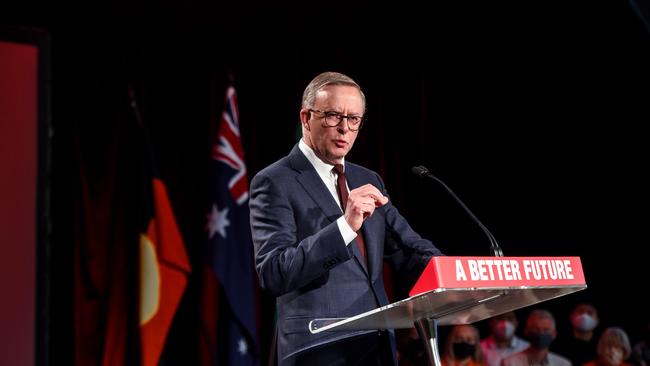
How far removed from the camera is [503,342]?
492 centimetres

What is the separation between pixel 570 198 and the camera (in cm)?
492

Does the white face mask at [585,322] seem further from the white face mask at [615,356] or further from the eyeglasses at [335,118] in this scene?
the eyeglasses at [335,118]

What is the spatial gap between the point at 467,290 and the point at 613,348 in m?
3.66

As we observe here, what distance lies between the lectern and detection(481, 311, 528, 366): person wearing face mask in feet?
10.7

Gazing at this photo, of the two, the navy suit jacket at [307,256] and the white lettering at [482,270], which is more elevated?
the navy suit jacket at [307,256]

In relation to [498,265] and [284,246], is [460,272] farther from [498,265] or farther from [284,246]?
[284,246]

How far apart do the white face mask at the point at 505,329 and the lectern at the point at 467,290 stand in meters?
3.26

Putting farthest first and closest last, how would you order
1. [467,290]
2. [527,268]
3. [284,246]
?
1. [284,246]
2. [527,268]
3. [467,290]

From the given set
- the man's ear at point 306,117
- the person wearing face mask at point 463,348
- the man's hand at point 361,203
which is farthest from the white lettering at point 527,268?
the person wearing face mask at point 463,348

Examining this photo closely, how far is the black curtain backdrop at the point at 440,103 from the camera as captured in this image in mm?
4574

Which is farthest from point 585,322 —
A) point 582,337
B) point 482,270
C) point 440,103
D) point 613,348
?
point 482,270

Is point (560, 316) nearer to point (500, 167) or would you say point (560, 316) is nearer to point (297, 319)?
point (500, 167)

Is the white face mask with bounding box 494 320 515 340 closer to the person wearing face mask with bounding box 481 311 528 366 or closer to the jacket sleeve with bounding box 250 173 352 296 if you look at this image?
the person wearing face mask with bounding box 481 311 528 366

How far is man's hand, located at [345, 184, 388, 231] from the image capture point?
1.63 metres
